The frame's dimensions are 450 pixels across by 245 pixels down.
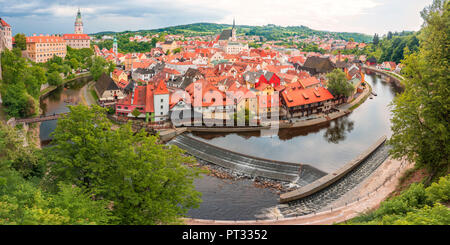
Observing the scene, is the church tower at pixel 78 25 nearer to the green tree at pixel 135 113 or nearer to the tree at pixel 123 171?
the green tree at pixel 135 113

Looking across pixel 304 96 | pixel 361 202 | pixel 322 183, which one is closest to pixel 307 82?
pixel 304 96

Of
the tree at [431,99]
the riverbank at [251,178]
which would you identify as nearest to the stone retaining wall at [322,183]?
the riverbank at [251,178]

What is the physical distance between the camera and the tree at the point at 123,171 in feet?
30.5

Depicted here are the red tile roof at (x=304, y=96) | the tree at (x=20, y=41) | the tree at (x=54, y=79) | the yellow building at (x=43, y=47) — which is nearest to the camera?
the red tile roof at (x=304, y=96)

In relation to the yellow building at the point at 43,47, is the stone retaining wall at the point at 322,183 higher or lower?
lower

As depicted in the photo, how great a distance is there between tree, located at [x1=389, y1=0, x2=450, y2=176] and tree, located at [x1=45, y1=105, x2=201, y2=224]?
11302mm

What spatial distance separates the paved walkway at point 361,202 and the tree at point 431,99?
272 cm

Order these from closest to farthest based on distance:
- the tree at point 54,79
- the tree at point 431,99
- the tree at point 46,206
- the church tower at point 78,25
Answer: the tree at point 46,206
the tree at point 431,99
the tree at point 54,79
the church tower at point 78,25

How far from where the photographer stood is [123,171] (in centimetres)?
944

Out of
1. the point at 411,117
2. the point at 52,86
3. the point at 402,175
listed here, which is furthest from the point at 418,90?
the point at 52,86
